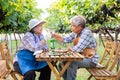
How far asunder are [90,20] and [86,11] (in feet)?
2.27

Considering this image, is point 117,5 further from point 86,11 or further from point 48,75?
point 48,75

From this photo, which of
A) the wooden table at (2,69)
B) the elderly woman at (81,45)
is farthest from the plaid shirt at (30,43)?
the elderly woman at (81,45)

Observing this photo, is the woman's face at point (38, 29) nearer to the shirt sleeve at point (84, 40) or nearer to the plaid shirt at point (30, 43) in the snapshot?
the plaid shirt at point (30, 43)

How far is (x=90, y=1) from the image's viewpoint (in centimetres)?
651

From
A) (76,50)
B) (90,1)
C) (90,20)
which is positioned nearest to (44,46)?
(76,50)

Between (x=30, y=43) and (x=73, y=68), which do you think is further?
(x=30, y=43)

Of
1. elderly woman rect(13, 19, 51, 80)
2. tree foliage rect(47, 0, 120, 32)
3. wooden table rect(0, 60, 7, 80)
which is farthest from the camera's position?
tree foliage rect(47, 0, 120, 32)

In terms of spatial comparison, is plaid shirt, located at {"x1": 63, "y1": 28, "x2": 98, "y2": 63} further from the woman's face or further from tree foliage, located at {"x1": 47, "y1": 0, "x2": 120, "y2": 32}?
tree foliage, located at {"x1": 47, "y1": 0, "x2": 120, "y2": 32}

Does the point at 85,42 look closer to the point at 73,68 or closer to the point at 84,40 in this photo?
the point at 84,40

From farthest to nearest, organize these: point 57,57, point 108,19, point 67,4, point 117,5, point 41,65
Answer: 1. point 108,19
2. point 67,4
3. point 117,5
4. point 41,65
5. point 57,57

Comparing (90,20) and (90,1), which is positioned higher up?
(90,1)

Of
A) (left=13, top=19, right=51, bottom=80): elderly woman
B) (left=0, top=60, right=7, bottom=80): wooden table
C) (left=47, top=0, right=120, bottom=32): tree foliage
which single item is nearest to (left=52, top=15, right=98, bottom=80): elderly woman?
(left=13, top=19, right=51, bottom=80): elderly woman

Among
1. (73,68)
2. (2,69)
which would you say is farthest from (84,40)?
(2,69)

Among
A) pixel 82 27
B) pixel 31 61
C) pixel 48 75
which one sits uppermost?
pixel 82 27
